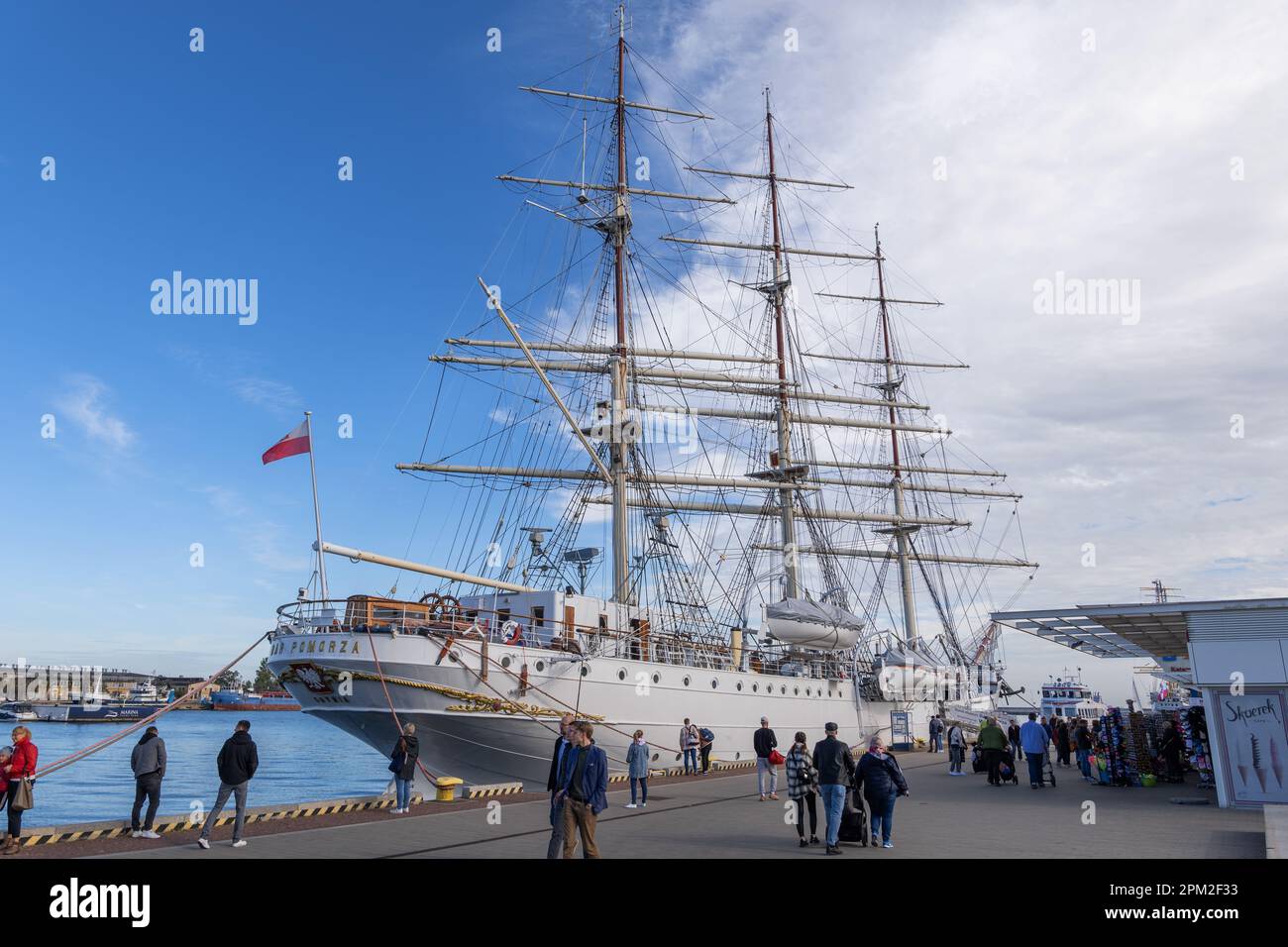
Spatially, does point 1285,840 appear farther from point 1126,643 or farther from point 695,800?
point 1126,643

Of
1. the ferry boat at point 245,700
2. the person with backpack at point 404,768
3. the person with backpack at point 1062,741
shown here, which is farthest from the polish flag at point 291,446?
the ferry boat at point 245,700

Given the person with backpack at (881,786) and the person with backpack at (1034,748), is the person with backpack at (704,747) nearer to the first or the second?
the person with backpack at (1034,748)

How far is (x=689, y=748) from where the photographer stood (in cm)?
2139

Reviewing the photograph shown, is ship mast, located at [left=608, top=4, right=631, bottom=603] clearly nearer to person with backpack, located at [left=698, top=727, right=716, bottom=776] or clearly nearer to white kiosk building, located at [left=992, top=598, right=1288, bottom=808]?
person with backpack, located at [left=698, top=727, right=716, bottom=776]

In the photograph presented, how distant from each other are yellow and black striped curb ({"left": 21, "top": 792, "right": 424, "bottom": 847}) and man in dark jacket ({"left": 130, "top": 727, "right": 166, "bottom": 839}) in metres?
0.20

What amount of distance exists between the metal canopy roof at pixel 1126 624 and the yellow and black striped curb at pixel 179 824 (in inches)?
519

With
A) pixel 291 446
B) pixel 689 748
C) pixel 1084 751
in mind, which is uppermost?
pixel 291 446

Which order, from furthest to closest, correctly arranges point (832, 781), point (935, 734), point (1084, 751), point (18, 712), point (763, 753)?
point (18, 712)
point (935, 734)
point (1084, 751)
point (763, 753)
point (832, 781)

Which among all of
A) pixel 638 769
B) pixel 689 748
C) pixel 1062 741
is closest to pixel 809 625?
pixel 1062 741

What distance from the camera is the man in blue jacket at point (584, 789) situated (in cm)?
874

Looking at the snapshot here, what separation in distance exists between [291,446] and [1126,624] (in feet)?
62.0

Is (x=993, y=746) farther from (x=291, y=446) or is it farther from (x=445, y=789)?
(x=291, y=446)

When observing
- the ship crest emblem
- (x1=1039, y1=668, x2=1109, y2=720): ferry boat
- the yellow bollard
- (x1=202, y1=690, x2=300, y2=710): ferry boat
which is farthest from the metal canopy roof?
(x1=202, y1=690, x2=300, y2=710): ferry boat
